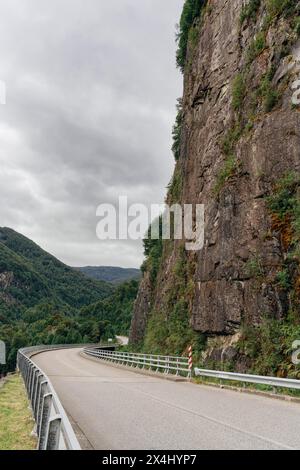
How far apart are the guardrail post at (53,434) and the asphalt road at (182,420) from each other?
1634mm

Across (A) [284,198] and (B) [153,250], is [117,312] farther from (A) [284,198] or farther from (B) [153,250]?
(A) [284,198]

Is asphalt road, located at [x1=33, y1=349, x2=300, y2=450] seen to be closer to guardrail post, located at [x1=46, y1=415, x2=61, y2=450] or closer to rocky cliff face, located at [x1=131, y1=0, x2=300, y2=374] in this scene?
guardrail post, located at [x1=46, y1=415, x2=61, y2=450]

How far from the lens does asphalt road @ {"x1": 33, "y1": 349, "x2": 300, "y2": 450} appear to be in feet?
23.6

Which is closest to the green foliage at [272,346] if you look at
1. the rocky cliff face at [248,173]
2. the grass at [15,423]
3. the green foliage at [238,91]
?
the rocky cliff face at [248,173]

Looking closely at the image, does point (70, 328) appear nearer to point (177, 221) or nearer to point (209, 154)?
point (177, 221)

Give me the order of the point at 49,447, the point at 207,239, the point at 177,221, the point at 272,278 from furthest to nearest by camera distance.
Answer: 1. the point at 177,221
2. the point at 207,239
3. the point at 272,278
4. the point at 49,447

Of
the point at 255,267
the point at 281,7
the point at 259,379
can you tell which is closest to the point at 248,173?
the point at 255,267

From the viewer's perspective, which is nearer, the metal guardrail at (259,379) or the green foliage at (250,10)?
the metal guardrail at (259,379)

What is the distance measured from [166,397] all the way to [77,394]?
303cm

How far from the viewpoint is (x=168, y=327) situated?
110 ft

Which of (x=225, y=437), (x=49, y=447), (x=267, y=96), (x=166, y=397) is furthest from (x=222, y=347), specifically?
(x=49, y=447)

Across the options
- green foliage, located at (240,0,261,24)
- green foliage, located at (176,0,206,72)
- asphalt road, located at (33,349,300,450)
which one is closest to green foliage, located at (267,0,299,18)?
green foliage, located at (240,0,261,24)

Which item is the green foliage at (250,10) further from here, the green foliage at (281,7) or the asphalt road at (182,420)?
the asphalt road at (182,420)

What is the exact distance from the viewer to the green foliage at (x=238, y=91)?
1029 inches
